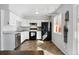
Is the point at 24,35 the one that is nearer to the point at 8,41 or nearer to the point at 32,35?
the point at 32,35

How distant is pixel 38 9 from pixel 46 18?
1.24 feet

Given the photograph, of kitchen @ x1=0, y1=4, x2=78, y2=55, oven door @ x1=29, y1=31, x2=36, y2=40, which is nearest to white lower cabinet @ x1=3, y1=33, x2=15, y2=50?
kitchen @ x1=0, y1=4, x2=78, y2=55

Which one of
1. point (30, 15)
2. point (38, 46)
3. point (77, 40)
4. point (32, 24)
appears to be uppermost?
point (30, 15)

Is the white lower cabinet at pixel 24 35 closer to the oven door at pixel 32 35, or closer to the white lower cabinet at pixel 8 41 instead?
the oven door at pixel 32 35

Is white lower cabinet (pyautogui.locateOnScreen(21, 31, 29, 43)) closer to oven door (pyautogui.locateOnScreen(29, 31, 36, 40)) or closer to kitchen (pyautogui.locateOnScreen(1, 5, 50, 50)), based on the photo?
kitchen (pyautogui.locateOnScreen(1, 5, 50, 50))

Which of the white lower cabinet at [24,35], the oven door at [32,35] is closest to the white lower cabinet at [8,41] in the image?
the white lower cabinet at [24,35]

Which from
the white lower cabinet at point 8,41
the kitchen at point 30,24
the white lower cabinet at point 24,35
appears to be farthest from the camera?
the white lower cabinet at point 24,35

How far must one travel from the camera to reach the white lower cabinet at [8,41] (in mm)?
3509

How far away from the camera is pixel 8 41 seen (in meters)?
3.60

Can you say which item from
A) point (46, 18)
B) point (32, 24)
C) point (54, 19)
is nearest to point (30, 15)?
point (32, 24)
